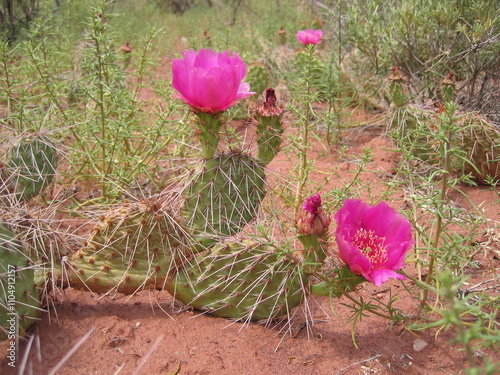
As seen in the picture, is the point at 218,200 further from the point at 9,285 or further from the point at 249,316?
the point at 9,285

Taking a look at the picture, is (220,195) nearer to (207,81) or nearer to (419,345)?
(207,81)

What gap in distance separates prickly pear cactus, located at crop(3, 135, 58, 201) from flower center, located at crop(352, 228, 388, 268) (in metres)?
1.29

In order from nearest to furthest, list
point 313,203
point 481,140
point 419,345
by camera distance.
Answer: point 313,203, point 419,345, point 481,140

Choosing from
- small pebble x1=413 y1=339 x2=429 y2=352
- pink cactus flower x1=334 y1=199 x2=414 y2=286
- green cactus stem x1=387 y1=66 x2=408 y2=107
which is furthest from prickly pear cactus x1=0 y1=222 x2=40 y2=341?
green cactus stem x1=387 y1=66 x2=408 y2=107

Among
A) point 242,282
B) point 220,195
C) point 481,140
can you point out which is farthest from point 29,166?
point 481,140

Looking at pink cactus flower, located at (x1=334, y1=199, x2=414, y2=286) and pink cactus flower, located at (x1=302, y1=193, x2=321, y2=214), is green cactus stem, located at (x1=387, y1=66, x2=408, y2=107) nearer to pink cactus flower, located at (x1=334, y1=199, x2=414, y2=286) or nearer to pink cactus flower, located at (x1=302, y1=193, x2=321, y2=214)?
pink cactus flower, located at (x1=334, y1=199, x2=414, y2=286)

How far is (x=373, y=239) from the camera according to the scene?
1.53 metres

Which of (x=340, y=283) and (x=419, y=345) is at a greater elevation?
(x=340, y=283)

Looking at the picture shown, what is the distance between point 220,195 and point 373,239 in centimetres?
58

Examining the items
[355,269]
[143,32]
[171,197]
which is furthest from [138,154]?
[143,32]

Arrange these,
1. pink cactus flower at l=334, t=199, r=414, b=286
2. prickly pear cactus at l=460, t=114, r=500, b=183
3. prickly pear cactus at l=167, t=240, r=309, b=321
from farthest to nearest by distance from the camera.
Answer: prickly pear cactus at l=460, t=114, r=500, b=183 < prickly pear cactus at l=167, t=240, r=309, b=321 < pink cactus flower at l=334, t=199, r=414, b=286

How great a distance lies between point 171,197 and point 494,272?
1.36 meters

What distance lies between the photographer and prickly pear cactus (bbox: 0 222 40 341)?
1485mm

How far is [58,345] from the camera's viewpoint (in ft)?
5.34
